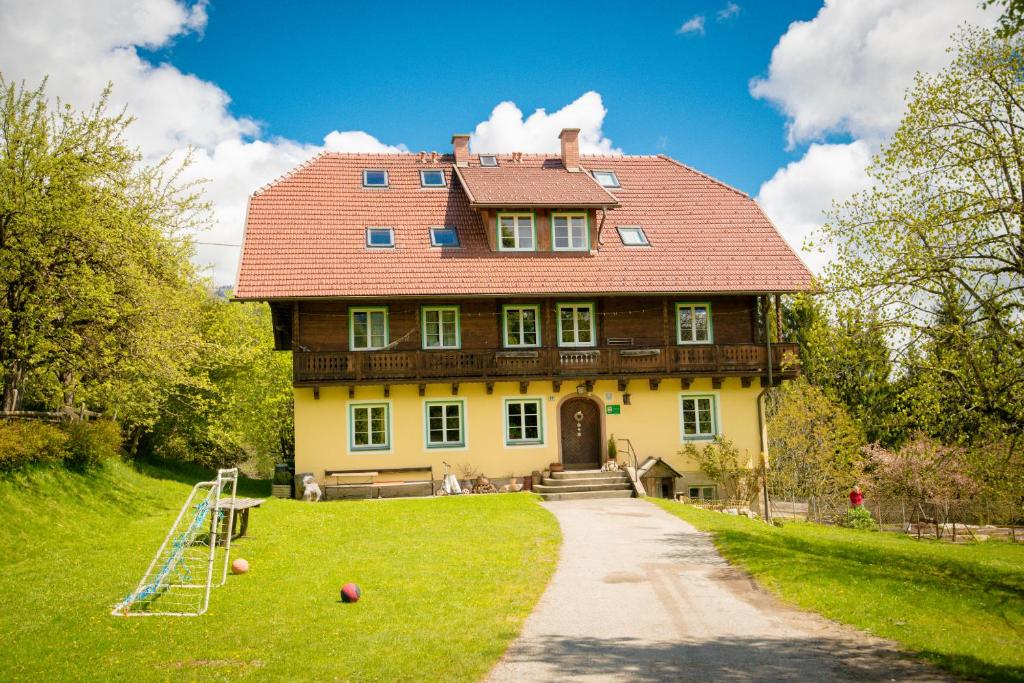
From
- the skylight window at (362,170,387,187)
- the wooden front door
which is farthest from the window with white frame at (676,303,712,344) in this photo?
the skylight window at (362,170,387,187)

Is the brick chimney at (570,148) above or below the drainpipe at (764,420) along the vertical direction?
above

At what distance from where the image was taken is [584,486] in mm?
23078

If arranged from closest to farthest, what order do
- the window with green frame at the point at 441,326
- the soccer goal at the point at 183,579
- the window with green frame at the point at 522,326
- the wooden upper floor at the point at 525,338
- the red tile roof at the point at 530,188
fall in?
the soccer goal at the point at 183,579 → the wooden upper floor at the point at 525,338 → the window with green frame at the point at 441,326 → the red tile roof at the point at 530,188 → the window with green frame at the point at 522,326

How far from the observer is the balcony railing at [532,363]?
23016mm

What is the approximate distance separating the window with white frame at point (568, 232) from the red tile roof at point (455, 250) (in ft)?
1.25

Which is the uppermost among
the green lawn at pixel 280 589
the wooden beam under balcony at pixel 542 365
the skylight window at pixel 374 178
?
the skylight window at pixel 374 178

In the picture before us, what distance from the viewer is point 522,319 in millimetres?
25062

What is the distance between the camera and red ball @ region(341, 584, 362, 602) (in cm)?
1158

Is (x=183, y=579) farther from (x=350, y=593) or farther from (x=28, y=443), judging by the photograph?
(x=28, y=443)

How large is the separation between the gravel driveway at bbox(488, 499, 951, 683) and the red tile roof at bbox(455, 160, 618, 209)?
40.1 ft

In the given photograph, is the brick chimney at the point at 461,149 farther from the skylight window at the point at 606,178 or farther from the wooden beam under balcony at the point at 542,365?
the wooden beam under balcony at the point at 542,365

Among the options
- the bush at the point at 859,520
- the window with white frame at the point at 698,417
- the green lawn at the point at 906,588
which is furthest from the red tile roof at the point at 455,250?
the green lawn at the point at 906,588

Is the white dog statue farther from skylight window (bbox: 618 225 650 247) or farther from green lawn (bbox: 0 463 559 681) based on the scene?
skylight window (bbox: 618 225 650 247)

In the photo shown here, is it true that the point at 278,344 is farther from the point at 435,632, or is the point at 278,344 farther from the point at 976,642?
the point at 976,642
